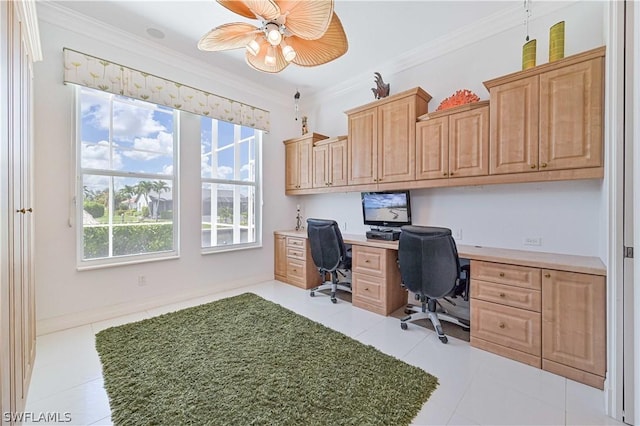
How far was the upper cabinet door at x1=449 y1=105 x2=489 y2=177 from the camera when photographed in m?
2.53

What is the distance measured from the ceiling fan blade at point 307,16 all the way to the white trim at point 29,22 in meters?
1.38

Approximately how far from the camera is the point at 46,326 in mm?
2549

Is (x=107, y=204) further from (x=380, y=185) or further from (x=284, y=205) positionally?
(x=380, y=185)

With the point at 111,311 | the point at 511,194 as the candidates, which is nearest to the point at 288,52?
the point at 511,194

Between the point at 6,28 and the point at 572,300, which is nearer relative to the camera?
the point at 6,28

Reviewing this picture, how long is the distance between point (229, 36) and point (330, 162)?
7.31 feet

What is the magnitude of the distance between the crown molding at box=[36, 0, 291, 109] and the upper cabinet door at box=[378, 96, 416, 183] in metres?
2.18

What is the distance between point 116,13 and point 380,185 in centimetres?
329

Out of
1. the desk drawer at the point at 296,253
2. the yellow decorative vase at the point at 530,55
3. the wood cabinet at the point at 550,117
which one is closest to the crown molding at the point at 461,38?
the yellow decorative vase at the point at 530,55

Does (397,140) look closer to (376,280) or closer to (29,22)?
(376,280)

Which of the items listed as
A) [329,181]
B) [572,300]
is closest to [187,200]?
[329,181]

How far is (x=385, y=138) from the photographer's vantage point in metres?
3.27

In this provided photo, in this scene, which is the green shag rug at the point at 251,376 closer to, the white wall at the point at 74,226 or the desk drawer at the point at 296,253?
the white wall at the point at 74,226

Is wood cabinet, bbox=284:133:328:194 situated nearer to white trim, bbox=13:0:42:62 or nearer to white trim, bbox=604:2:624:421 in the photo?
Answer: white trim, bbox=13:0:42:62
